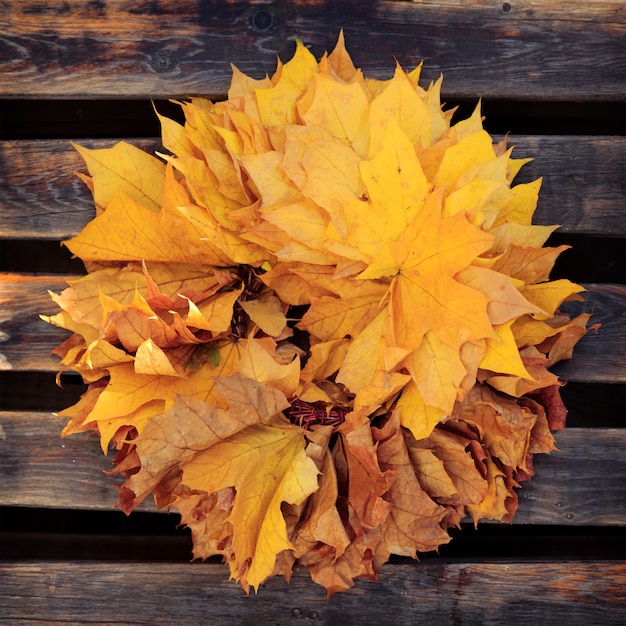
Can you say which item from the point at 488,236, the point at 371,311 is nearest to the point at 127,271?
the point at 371,311

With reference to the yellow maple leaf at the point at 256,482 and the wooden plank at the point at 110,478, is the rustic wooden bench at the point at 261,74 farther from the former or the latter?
the yellow maple leaf at the point at 256,482

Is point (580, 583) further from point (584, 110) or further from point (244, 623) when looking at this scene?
point (584, 110)

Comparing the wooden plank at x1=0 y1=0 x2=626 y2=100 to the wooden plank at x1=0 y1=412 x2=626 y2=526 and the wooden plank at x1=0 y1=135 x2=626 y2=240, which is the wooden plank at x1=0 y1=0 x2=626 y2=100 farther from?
the wooden plank at x1=0 y1=412 x2=626 y2=526

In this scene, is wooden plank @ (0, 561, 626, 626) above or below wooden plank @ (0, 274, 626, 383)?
below

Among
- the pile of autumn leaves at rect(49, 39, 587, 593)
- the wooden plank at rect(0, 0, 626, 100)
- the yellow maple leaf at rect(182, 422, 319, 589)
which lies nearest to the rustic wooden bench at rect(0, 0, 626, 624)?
the wooden plank at rect(0, 0, 626, 100)

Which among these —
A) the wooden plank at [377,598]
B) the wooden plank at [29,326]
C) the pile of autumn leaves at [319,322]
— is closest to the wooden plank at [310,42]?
the pile of autumn leaves at [319,322]
